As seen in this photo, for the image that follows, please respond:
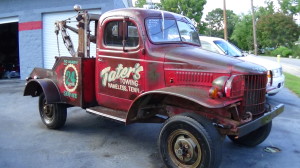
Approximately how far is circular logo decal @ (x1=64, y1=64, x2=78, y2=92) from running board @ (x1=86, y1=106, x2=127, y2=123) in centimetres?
57

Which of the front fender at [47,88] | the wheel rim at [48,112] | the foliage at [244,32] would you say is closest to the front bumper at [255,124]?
the front fender at [47,88]

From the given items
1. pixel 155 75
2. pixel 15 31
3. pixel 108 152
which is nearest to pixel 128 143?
pixel 108 152

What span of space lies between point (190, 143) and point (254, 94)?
3.79 feet

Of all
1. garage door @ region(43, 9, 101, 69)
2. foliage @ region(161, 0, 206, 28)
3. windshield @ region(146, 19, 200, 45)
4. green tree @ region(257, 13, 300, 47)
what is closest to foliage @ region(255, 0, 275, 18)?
green tree @ region(257, 13, 300, 47)

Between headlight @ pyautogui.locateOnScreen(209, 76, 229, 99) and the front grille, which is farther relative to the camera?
the front grille

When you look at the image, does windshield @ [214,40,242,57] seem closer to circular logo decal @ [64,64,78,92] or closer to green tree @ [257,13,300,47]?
circular logo decal @ [64,64,78,92]

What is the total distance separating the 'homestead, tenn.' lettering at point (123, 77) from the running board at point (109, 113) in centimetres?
40

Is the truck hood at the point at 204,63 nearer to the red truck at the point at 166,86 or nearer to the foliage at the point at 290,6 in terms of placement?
the red truck at the point at 166,86

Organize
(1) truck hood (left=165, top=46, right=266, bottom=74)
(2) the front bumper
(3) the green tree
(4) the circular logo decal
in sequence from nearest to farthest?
(2) the front bumper → (1) truck hood (left=165, top=46, right=266, bottom=74) → (4) the circular logo decal → (3) the green tree

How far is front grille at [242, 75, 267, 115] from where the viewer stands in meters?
4.15

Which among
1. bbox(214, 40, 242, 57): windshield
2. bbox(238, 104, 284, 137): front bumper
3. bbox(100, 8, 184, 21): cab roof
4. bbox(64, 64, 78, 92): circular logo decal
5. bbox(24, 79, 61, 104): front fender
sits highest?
bbox(100, 8, 184, 21): cab roof

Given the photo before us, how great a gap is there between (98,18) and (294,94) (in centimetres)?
761

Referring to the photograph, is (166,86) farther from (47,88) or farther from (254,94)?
(47,88)

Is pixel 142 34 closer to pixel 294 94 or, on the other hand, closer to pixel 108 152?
pixel 108 152
